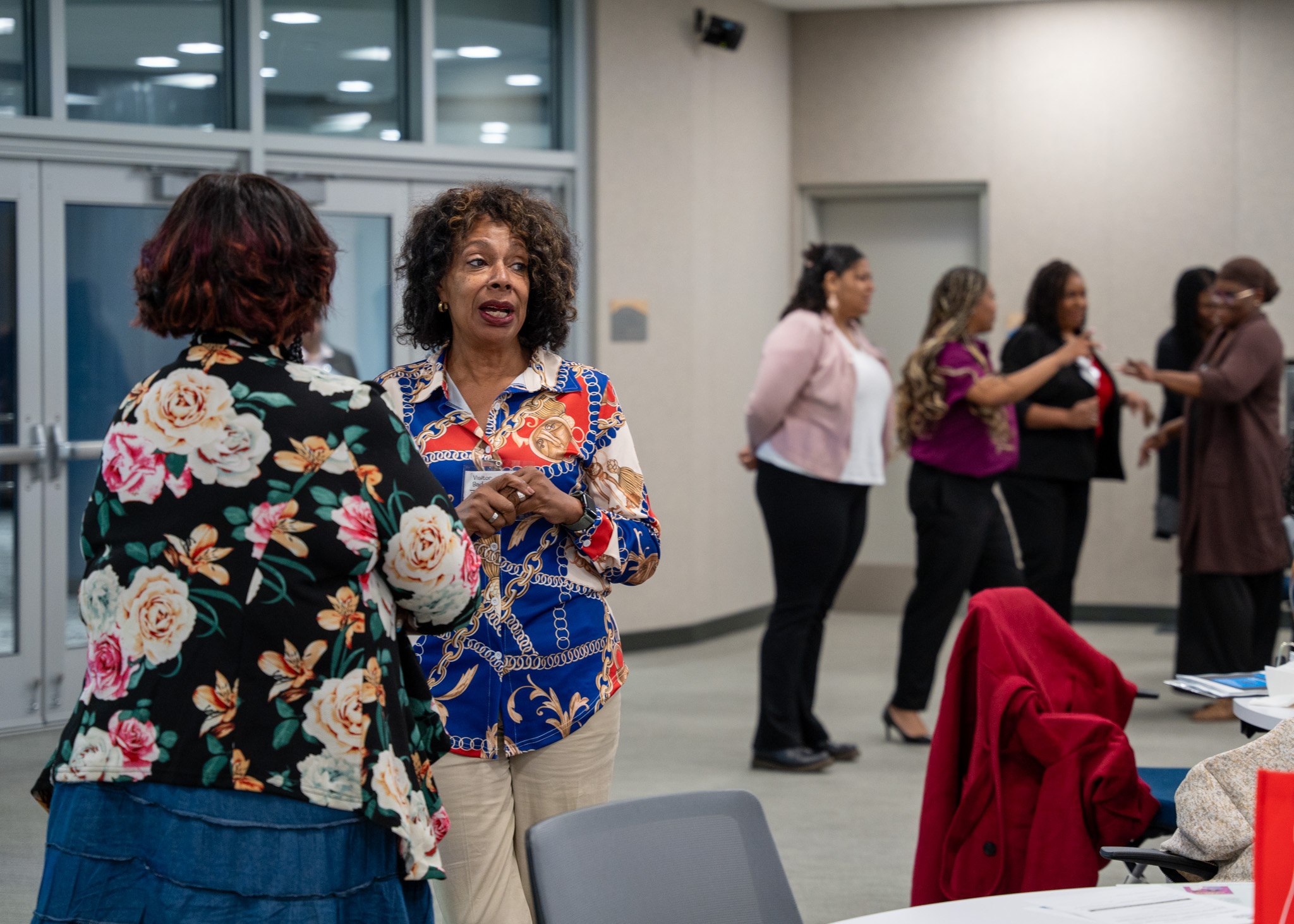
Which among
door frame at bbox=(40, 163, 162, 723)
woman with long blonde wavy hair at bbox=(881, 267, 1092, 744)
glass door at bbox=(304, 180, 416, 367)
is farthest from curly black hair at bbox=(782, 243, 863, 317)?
door frame at bbox=(40, 163, 162, 723)

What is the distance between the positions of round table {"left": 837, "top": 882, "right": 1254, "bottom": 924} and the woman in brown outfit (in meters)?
3.73

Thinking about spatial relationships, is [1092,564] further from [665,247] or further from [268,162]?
[268,162]

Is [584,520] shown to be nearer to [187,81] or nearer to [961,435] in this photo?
[961,435]

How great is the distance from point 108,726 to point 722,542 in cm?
579

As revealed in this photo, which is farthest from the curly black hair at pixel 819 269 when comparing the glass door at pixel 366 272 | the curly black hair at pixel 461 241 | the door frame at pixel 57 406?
the door frame at pixel 57 406

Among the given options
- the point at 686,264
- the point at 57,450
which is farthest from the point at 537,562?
the point at 686,264

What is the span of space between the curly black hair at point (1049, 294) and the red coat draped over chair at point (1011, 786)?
2.79 metres

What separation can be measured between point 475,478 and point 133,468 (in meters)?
0.64

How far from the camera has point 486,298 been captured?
2.16m

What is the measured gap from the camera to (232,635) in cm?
145

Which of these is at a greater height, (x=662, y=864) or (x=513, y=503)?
(x=513, y=503)

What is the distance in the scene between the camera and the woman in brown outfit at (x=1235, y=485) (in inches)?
195

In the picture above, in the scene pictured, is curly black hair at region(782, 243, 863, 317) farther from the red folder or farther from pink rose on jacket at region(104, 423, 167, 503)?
the red folder

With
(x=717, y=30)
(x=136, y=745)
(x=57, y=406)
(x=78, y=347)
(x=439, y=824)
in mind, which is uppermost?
(x=717, y=30)
